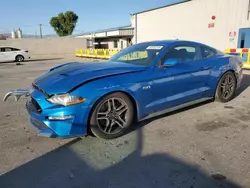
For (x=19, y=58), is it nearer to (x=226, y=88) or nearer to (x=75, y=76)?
(x=75, y=76)

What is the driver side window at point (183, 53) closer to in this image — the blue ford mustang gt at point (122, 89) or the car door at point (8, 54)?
the blue ford mustang gt at point (122, 89)

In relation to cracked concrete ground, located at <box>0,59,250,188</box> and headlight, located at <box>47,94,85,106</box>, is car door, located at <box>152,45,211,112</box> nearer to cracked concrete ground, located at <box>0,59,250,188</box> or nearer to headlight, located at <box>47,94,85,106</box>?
cracked concrete ground, located at <box>0,59,250,188</box>

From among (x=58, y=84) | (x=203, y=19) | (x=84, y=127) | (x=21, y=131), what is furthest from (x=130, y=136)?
(x=203, y=19)

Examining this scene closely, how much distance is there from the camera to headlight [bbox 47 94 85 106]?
2740 millimetres

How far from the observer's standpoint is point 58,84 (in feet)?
9.53

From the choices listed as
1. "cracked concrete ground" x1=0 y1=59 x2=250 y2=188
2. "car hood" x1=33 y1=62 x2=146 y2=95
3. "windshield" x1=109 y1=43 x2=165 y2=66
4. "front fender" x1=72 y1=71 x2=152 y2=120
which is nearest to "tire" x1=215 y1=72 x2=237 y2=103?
"cracked concrete ground" x1=0 y1=59 x2=250 y2=188

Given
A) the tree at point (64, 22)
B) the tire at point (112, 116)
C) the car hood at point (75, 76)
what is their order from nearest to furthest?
the car hood at point (75, 76)
the tire at point (112, 116)
the tree at point (64, 22)

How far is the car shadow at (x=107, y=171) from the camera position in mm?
2191

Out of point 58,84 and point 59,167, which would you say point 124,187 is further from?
point 58,84

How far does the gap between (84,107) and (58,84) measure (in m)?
0.50

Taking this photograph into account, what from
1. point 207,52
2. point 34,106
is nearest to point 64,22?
point 207,52

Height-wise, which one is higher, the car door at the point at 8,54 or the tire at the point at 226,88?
the car door at the point at 8,54

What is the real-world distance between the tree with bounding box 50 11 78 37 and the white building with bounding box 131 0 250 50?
122 ft

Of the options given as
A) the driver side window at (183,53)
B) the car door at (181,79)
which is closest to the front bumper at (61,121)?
the car door at (181,79)
